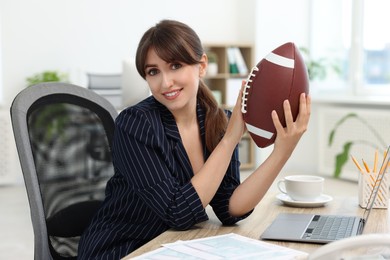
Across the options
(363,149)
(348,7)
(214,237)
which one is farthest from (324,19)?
(214,237)

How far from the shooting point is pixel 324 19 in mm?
5879

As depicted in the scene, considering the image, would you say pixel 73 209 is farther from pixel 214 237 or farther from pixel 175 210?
pixel 214 237

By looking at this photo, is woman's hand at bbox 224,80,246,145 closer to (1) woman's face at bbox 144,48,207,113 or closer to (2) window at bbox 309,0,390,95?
(1) woman's face at bbox 144,48,207,113

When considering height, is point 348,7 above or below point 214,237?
above

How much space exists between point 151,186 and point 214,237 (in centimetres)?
21

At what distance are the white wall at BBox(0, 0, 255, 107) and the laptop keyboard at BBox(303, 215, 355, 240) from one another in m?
4.28

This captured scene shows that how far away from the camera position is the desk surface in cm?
114

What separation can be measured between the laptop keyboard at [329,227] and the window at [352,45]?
14.1 feet

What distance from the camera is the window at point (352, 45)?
5.41 m

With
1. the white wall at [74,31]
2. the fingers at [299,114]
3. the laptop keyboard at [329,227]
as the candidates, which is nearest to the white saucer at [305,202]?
the laptop keyboard at [329,227]

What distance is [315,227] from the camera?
126cm

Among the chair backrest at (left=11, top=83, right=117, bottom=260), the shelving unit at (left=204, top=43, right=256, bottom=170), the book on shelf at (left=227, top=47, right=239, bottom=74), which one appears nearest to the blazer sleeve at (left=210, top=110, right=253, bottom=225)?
the chair backrest at (left=11, top=83, right=117, bottom=260)

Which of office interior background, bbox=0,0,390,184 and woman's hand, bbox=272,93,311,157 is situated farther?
office interior background, bbox=0,0,390,184

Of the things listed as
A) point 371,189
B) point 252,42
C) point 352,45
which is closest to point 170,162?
point 371,189
